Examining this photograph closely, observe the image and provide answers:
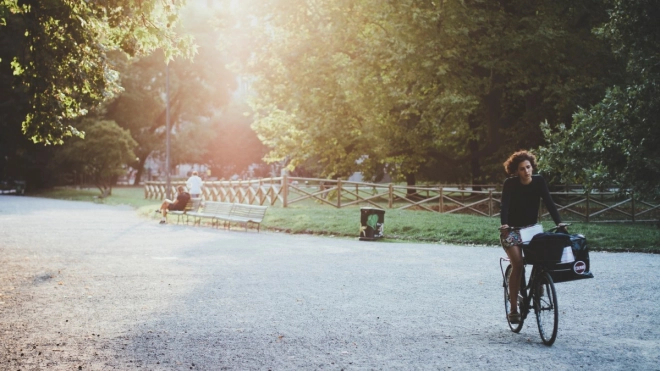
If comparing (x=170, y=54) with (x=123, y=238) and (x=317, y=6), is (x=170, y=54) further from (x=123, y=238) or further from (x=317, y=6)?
(x=317, y=6)

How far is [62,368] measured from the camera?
561 cm

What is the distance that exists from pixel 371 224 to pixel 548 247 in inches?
453

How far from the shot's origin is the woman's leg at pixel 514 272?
6.74 metres

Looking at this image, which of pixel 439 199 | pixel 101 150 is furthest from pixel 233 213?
pixel 101 150

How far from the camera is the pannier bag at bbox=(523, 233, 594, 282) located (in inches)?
249

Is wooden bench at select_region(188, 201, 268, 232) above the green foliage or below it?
below

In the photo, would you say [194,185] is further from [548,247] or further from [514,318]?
[548,247]

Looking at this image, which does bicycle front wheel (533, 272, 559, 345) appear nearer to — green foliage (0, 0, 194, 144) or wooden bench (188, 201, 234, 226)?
green foliage (0, 0, 194, 144)

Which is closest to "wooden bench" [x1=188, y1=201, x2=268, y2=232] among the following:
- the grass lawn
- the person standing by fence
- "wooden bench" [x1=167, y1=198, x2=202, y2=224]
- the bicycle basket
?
"wooden bench" [x1=167, y1=198, x2=202, y2=224]

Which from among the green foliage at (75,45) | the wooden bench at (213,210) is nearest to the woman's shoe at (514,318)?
the green foliage at (75,45)

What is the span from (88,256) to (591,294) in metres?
9.71

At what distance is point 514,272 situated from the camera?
685 cm

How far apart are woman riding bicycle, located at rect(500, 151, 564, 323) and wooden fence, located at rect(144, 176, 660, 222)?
47.5 feet

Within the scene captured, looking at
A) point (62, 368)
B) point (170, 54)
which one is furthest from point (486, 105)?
point (62, 368)
